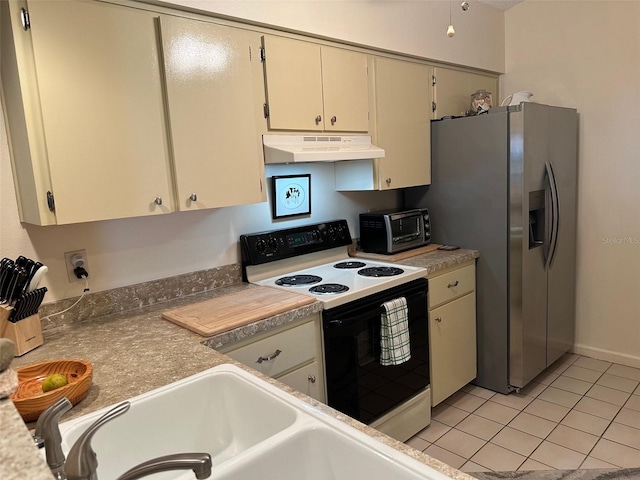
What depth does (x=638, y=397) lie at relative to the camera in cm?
276

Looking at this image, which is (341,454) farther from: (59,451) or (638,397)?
(638,397)

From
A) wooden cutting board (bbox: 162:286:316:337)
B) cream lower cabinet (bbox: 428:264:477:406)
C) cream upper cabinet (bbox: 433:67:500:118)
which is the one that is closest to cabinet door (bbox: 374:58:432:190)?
cream upper cabinet (bbox: 433:67:500:118)

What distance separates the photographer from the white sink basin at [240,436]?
90 centimetres

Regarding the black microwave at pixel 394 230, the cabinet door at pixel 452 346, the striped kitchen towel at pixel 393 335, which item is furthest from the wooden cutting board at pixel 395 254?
the striped kitchen towel at pixel 393 335

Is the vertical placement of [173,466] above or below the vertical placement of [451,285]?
above

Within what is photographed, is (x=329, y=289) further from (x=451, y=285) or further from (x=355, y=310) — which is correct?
(x=451, y=285)

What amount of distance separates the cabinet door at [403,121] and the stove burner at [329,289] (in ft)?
2.48

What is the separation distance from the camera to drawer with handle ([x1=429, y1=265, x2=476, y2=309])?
2.54 m

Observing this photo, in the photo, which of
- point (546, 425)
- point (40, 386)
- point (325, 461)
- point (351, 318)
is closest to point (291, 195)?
point (351, 318)

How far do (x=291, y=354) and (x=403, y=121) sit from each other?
1608 millimetres

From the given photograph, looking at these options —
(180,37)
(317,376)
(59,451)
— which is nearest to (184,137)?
(180,37)

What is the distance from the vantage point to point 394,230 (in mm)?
2748

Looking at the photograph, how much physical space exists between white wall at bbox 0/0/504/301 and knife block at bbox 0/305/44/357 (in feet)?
0.81

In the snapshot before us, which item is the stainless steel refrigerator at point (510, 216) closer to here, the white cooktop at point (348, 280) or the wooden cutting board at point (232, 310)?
the white cooktop at point (348, 280)
